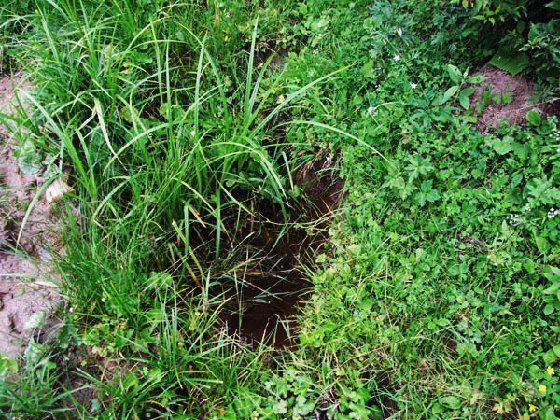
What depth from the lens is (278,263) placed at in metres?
2.79

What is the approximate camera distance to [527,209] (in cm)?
238

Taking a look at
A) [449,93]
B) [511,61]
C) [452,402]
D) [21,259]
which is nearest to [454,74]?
[449,93]

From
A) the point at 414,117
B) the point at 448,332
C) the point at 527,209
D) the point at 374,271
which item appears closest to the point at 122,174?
the point at 374,271

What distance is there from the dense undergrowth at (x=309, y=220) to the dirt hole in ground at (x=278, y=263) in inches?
1.8

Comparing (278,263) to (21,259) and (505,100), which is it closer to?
(21,259)

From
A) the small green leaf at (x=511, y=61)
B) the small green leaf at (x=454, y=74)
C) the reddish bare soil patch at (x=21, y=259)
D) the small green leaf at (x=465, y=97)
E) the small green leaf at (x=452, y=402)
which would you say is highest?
the small green leaf at (x=511, y=61)

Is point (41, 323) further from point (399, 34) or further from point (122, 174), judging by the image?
point (399, 34)

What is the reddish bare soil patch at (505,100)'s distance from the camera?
2625mm

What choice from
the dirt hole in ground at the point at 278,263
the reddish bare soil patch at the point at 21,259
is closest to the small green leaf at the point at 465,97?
the dirt hole in ground at the point at 278,263

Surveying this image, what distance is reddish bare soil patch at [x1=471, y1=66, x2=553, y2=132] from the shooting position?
8.61 feet

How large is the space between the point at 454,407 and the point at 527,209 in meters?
0.95

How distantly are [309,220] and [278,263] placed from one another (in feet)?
1.01

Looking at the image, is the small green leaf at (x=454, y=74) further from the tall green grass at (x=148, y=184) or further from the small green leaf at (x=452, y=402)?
the small green leaf at (x=452, y=402)

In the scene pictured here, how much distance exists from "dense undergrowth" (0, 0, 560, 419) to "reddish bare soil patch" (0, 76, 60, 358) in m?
0.12
